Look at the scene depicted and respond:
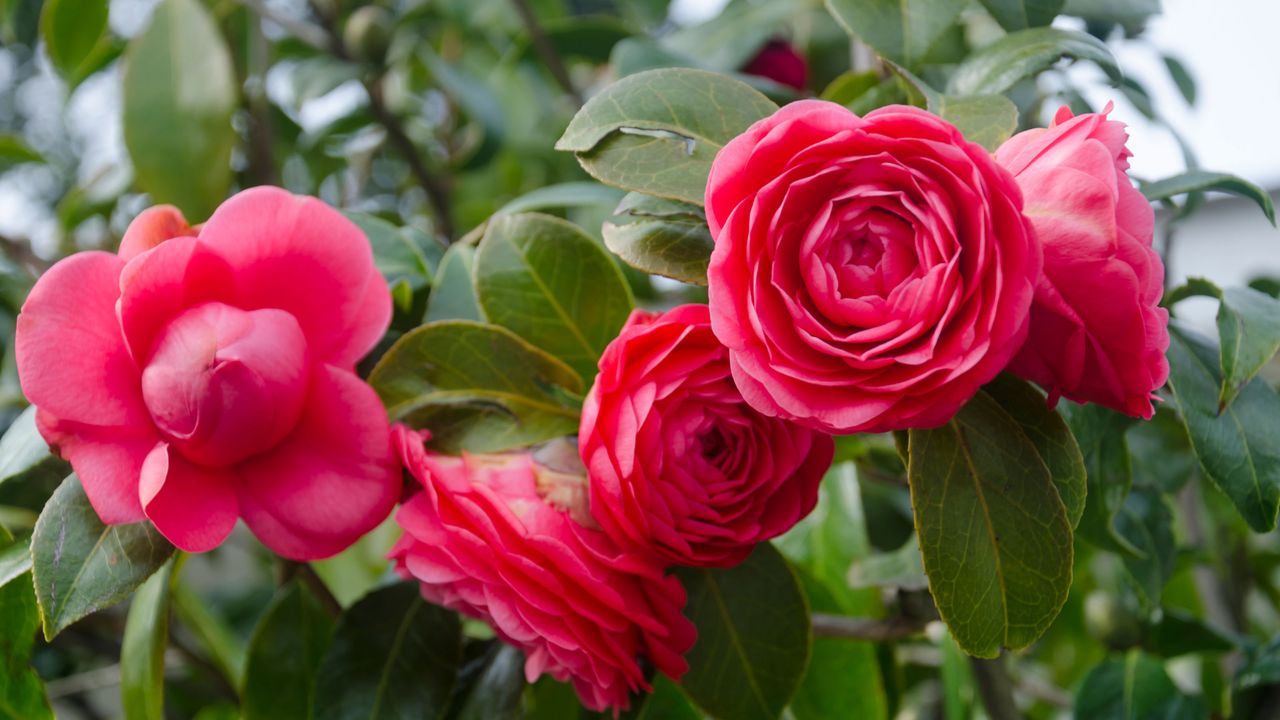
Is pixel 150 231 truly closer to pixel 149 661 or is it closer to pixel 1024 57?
pixel 149 661

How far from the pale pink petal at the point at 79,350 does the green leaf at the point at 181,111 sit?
54 centimetres

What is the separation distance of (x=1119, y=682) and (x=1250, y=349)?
1.30 ft

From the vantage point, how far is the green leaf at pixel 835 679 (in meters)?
0.73

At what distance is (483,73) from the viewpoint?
158cm

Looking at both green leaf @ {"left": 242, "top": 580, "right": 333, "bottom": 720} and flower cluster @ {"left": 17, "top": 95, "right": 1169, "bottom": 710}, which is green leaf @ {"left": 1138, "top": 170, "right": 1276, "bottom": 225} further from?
green leaf @ {"left": 242, "top": 580, "right": 333, "bottom": 720}

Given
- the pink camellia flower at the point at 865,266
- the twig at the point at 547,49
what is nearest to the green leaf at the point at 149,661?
the pink camellia flower at the point at 865,266

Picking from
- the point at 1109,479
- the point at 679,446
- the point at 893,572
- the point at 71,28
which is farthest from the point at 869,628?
the point at 71,28

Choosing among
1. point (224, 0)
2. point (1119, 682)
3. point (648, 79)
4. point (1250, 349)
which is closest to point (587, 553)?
point (648, 79)

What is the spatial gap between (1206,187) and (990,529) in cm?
28

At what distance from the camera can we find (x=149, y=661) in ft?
1.96

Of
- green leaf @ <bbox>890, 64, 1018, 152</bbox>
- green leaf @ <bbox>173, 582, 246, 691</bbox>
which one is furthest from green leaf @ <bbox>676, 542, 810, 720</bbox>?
green leaf @ <bbox>173, 582, 246, 691</bbox>

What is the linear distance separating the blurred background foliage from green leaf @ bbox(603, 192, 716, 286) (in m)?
0.19

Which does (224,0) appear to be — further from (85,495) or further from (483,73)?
(85,495)

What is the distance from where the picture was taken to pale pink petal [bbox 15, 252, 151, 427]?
1.49 feet
